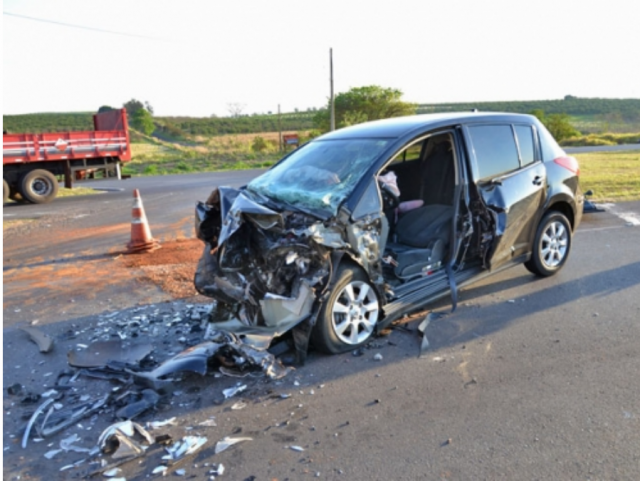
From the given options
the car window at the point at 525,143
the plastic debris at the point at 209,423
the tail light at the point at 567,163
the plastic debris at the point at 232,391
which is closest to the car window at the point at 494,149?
the car window at the point at 525,143

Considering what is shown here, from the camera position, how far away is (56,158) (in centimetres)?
1620

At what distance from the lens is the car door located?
522 cm

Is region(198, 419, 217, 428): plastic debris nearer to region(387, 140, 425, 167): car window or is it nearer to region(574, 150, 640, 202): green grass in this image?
region(387, 140, 425, 167): car window

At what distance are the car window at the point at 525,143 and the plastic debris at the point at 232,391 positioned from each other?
3828 millimetres

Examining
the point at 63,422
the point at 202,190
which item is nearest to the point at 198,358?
the point at 63,422

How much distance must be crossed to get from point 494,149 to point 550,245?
4.66ft

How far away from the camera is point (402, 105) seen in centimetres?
4575

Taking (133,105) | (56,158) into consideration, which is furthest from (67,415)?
(133,105)

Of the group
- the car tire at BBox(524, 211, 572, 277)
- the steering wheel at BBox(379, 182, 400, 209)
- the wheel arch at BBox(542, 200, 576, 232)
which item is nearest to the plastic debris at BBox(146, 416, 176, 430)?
the steering wheel at BBox(379, 182, 400, 209)

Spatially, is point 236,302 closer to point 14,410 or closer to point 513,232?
point 14,410

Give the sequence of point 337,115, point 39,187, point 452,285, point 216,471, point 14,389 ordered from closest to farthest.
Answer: point 216,471 → point 14,389 → point 452,285 → point 39,187 → point 337,115

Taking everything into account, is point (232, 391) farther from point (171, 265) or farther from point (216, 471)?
point (171, 265)

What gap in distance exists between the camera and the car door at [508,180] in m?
5.22

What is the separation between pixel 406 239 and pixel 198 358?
247cm
